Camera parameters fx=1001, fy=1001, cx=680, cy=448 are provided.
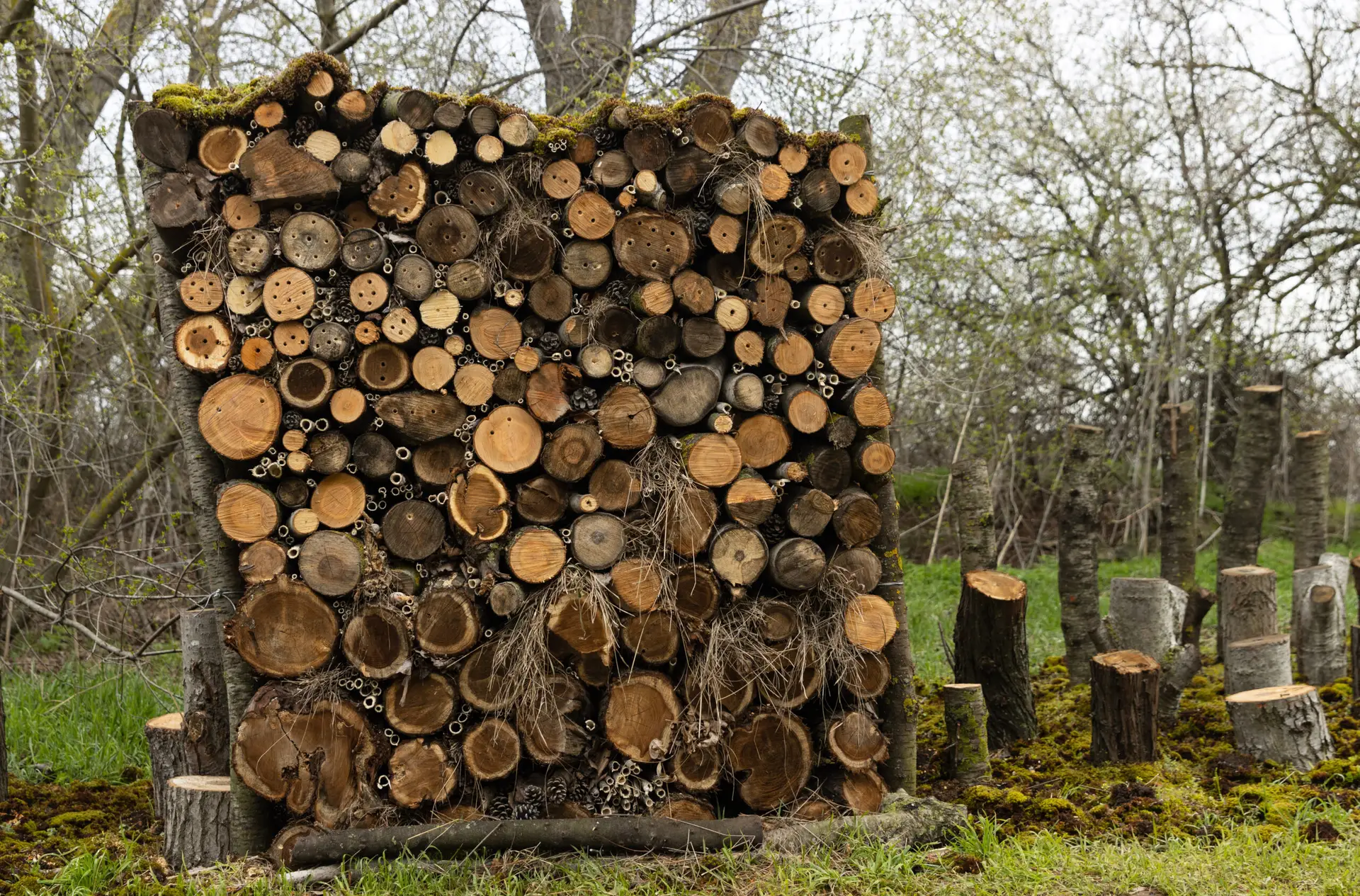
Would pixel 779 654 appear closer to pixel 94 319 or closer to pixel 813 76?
pixel 813 76

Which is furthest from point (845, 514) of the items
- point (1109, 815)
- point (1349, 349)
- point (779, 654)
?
point (1349, 349)

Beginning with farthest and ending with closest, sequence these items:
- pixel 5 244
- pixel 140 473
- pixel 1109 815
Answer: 1. pixel 140 473
2. pixel 5 244
3. pixel 1109 815

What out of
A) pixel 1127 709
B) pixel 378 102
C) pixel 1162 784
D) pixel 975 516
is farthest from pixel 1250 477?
pixel 378 102

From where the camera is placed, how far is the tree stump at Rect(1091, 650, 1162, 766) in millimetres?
4203

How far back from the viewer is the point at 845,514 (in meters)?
3.85

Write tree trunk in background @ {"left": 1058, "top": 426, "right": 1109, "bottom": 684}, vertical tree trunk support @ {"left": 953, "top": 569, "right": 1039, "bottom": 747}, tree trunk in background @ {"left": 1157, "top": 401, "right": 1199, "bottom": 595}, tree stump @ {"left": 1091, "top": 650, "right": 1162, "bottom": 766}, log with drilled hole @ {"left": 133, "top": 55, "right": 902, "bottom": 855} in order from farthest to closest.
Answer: tree trunk in background @ {"left": 1157, "top": 401, "right": 1199, "bottom": 595} → tree trunk in background @ {"left": 1058, "top": 426, "right": 1109, "bottom": 684} → vertical tree trunk support @ {"left": 953, "top": 569, "right": 1039, "bottom": 747} → tree stump @ {"left": 1091, "top": 650, "right": 1162, "bottom": 766} → log with drilled hole @ {"left": 133, "top": 55, "right": 902, "bottom": 855}

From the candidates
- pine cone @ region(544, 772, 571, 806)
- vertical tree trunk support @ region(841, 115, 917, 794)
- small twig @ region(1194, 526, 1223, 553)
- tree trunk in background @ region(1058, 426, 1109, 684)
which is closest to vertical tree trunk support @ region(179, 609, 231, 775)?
pine cone @ region(544, 772, 571, 806)

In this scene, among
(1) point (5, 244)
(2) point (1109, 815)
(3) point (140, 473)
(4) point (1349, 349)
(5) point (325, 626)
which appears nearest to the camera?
(5) point (325, 626)

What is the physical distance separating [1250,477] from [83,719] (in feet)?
21.7

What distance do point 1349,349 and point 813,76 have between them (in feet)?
21.4

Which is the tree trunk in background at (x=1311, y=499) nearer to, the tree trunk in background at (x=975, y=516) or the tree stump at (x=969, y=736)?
the tree trunk in background at (x=975, y=516)

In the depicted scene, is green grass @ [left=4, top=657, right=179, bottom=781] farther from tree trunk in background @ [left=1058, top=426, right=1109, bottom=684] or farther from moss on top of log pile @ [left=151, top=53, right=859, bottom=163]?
tree trunk in background @ [left=1058, top=426, right=1109, bottom=684]

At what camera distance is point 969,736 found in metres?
4.10

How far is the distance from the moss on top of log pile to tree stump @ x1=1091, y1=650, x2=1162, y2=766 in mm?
2472
